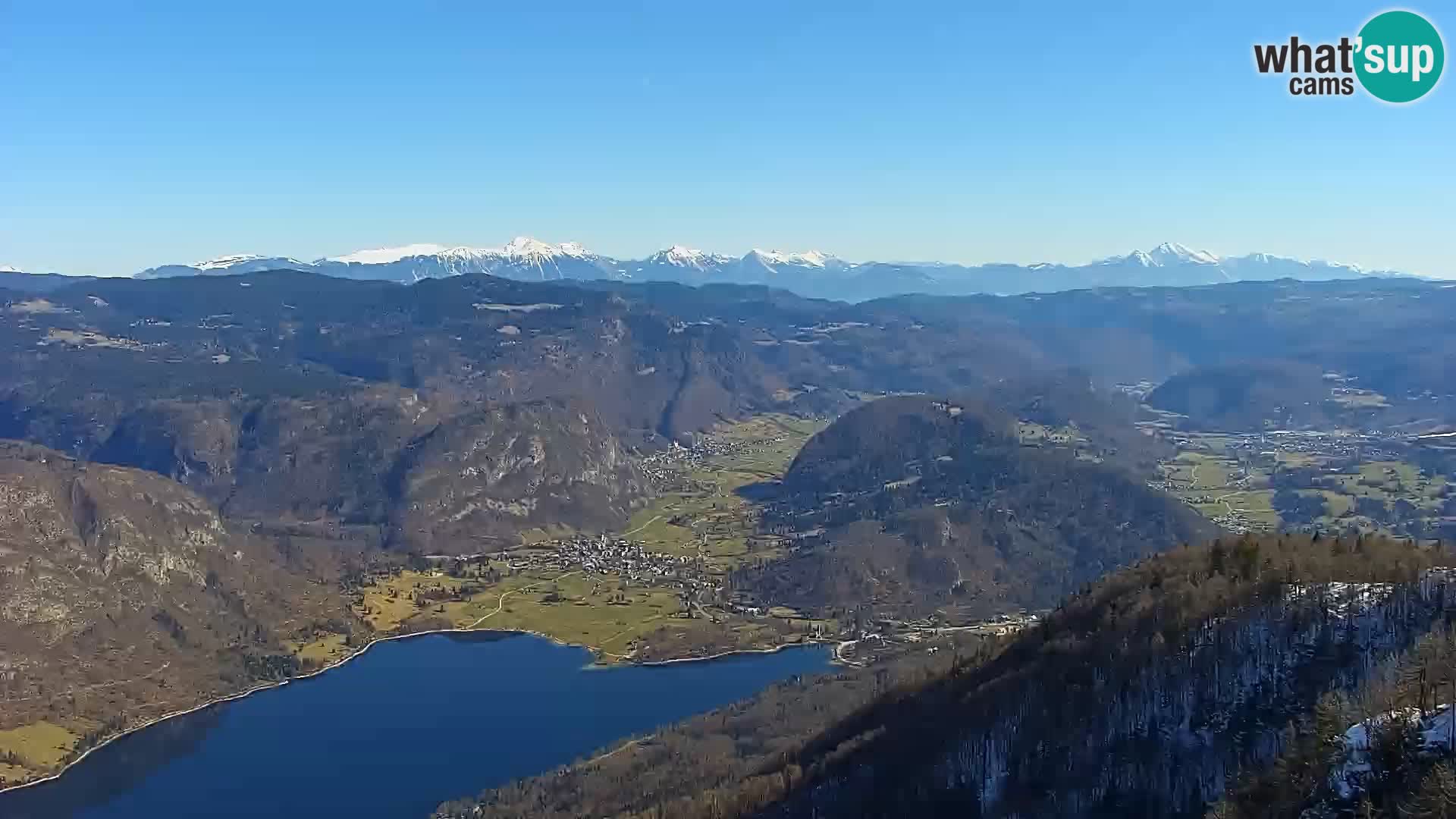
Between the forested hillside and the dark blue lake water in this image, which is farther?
the dark blue lake water

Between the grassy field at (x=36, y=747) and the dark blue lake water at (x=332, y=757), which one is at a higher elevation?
the grassy field at (x=36, y=747)

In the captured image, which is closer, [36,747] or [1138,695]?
[1138,695]

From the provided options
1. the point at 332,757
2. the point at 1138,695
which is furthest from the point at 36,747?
the point at 1138,695

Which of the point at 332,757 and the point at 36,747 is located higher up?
the point at 36,747

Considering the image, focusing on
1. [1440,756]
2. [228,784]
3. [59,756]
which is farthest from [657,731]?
[1440,756]

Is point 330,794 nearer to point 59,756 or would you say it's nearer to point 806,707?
point 59,756

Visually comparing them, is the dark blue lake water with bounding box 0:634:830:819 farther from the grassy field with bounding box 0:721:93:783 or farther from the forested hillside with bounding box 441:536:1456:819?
the forested hillside with bounding box 441:536:1456:819

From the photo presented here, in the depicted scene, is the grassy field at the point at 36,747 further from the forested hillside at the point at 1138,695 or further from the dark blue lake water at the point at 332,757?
the forested hillside at the point at 1138,695

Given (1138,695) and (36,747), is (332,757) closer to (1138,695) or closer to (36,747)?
(36,747)

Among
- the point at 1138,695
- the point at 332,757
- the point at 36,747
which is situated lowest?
the point at 332,757

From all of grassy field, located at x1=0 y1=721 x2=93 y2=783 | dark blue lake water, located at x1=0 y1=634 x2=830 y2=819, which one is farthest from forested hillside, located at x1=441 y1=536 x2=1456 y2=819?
grassy field, located at x1=0 y1=721 x2=93 y2=783

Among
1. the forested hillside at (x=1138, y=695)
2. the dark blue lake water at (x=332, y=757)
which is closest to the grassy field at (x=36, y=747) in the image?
the dark blue lake water at (x=332, y=757)
